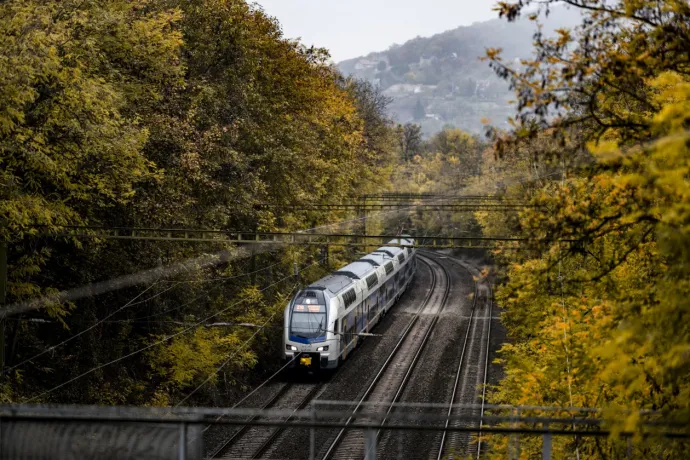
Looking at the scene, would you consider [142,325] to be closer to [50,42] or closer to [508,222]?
[50,42]

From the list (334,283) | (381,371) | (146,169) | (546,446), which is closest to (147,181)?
(146,169)

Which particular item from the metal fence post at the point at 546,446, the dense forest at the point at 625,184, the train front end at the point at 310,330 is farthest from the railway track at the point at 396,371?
the dense forest at the point at 625,184

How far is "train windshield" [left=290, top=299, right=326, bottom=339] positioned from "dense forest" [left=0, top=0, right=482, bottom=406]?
183 centimetres

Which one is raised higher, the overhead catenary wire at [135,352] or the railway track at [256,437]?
the overhead catenary wire at [135,352]

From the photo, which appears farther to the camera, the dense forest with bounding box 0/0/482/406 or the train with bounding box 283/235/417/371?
the train with bounding box 283/235/417/371

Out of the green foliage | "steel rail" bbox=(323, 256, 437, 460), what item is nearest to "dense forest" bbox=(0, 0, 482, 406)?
the green foliage

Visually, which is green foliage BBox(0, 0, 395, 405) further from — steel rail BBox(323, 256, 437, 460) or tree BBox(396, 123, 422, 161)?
tree BBox(396, 123, 422, 161)

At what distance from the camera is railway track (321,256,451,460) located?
64.4 feet

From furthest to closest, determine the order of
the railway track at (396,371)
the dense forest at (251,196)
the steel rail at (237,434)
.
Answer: the railway track at (396,371) < the steel rail at (237,434) < the dense forest at (251,196)

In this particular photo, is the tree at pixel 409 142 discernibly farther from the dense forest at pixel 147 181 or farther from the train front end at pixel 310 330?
the train front end at pixel 310 330

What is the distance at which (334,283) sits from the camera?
27984 millimetres

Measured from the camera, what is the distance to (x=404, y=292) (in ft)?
158

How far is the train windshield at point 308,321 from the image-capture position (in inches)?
1016

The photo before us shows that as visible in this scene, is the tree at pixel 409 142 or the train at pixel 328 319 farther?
the tree at pixel 409 142
